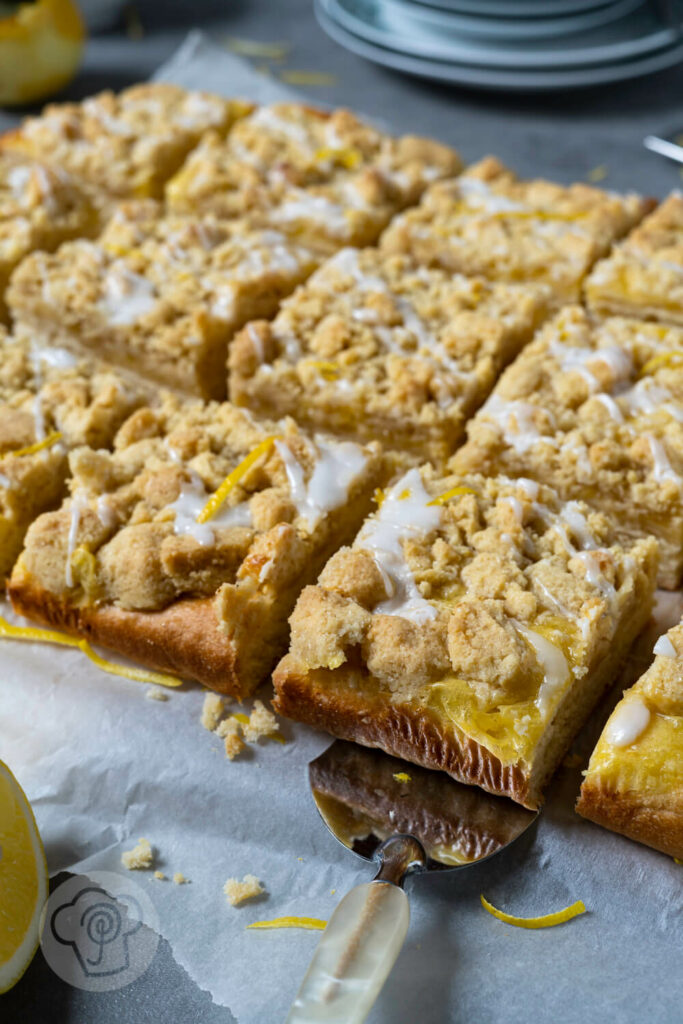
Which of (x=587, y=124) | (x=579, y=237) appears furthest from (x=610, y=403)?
(x=587, y=124)

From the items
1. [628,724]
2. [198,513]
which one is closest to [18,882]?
[198,513]

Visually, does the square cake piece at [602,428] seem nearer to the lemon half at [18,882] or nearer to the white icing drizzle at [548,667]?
the white icing drizzle at [548,667]

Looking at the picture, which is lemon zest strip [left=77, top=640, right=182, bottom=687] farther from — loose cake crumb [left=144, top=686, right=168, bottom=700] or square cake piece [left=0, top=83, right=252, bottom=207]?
square cake piece [left=0, top=83, right=252, bottom=207]

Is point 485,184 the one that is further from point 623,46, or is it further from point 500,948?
point 500,948

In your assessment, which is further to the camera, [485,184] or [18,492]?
[485,184]

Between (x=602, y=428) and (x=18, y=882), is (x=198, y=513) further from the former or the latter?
(x=602, y=428)

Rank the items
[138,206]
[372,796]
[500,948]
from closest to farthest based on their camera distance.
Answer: [500,948]
[372,796]
[138,206]

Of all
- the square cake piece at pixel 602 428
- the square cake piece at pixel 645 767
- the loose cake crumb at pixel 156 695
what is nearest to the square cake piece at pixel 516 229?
the square cake piece at pixel 602 428

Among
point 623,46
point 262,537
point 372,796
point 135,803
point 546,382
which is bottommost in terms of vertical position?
point 135,803
